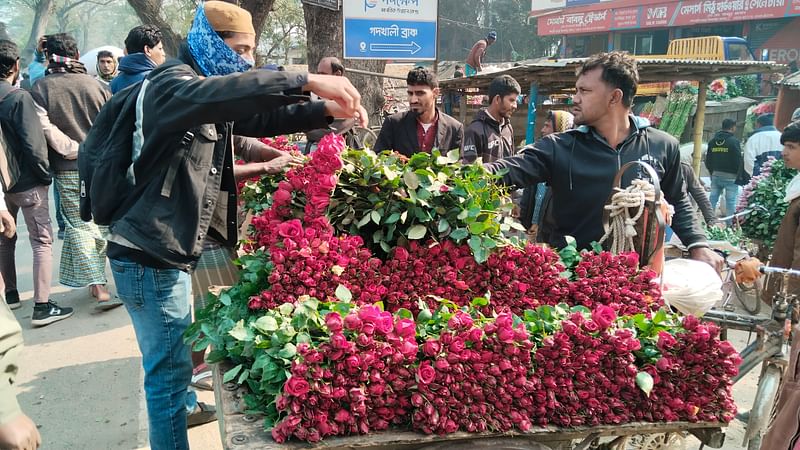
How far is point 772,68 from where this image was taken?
937 cm

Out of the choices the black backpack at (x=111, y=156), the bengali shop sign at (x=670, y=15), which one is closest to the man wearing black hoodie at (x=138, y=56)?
the black backpack at (x=111, y=156)

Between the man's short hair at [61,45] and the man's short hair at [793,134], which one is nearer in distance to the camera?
the man's short hair at [793,134]

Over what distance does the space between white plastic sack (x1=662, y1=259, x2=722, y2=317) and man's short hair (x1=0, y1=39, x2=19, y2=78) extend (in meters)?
4.98

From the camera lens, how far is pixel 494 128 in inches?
205

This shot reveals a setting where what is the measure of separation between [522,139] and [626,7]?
69.3 ft

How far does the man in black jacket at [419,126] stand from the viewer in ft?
15.4

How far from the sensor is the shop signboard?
254 inches

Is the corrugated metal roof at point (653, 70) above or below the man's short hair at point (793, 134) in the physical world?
above

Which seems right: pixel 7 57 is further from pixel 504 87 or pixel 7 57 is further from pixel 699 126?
pixel 699 126

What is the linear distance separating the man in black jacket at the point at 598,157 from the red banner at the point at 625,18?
2817 cm

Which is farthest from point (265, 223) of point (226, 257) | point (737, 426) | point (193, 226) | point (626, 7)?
point (626, 7)

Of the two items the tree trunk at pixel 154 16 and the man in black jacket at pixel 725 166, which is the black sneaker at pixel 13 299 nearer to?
the tree trunk at pixel 154 16

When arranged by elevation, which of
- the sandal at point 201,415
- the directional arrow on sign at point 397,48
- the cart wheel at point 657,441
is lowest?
the sandal at point 201,415

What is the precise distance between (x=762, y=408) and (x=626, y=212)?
1445 millimetres
